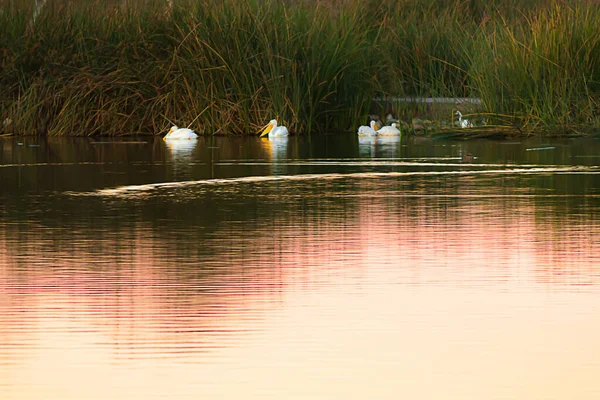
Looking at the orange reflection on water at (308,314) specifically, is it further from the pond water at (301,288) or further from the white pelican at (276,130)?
the white pelican at (276,130)

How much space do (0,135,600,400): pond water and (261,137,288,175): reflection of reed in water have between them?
1.24 meters

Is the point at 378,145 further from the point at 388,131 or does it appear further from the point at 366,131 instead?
the point at 388,131

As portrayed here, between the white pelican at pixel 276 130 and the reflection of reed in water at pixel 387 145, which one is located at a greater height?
the white pelican at pixel 276 130

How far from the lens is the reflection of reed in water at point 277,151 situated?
13.6 metres

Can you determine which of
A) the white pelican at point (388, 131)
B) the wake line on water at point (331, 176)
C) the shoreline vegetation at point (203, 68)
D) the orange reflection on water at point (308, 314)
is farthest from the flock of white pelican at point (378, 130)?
the orange reflection on water at point (308, 314)

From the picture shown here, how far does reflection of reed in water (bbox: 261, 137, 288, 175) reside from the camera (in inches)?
534

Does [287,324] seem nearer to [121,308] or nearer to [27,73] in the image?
[121,308]

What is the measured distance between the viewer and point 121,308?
18.8 ft

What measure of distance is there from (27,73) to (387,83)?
17.5 ft

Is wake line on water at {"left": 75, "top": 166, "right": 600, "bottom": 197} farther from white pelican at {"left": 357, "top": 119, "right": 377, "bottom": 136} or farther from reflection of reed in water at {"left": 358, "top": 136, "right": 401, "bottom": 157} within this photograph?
white pelican at {"left": 357, "top": 119, "right": 377, "bottom": 136}

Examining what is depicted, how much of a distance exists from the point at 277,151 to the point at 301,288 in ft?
34.4

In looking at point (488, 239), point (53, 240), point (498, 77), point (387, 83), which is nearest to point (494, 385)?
point (488, 239)

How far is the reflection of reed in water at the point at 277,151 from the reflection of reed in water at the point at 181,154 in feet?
2.74

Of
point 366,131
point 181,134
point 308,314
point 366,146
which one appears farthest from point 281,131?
point 308,314
